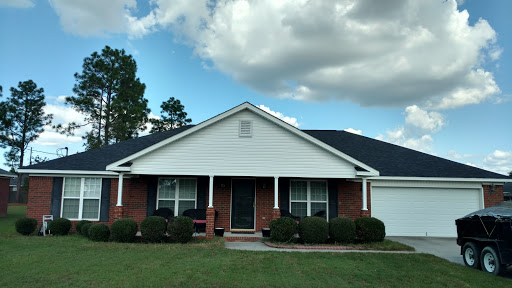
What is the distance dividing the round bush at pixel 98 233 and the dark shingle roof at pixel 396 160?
10.7 m

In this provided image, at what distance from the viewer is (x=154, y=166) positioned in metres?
12.1

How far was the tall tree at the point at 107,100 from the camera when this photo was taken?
3000 centimetres

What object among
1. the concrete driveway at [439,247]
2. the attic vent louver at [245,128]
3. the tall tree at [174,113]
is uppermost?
the tall tree at [174,113]

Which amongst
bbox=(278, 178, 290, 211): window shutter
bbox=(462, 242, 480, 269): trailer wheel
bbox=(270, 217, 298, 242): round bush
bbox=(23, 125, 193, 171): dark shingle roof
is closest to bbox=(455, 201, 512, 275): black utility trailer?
bbox=(462, 242, 480, 269): trailer wheel

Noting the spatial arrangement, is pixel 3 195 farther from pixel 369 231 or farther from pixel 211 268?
pixel 369 231

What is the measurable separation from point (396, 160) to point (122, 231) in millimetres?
12159

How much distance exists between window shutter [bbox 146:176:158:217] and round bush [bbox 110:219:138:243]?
7.49ft

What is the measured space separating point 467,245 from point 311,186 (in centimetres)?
619

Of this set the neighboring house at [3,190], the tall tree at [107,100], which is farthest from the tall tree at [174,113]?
the neighboring house at [3,190]

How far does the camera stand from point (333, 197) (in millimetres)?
13766

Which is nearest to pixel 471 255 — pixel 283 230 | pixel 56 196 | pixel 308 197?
pixel 283 230

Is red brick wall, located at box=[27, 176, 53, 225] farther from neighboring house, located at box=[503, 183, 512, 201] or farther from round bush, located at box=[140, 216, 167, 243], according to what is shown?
neighboring house, located at box=[503, 183, 512, 201]

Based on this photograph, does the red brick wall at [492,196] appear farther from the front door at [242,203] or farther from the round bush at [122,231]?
the round bush at [122,231]

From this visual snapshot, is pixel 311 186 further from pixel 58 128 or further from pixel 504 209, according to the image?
pixel 58 128
